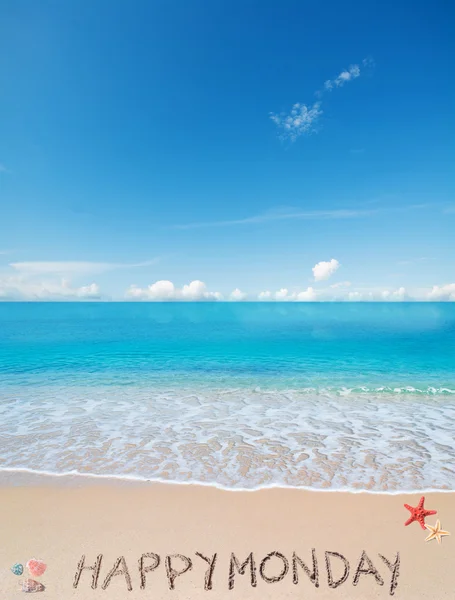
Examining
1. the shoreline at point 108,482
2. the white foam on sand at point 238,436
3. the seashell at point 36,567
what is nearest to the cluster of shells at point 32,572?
the seashell at point 36,567

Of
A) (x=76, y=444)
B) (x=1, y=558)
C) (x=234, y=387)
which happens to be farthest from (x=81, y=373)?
(x=1, y=558)

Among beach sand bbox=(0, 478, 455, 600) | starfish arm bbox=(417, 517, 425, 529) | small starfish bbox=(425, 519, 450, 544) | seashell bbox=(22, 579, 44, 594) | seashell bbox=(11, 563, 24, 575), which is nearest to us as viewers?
seashell bbox=(22, 579, 44, 594)

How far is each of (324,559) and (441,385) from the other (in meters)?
17.6

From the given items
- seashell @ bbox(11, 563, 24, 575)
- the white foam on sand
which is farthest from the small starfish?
seashell @ bbox(11, 563, 24, 575)

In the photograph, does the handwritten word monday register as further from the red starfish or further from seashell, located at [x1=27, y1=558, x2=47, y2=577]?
the red starfish

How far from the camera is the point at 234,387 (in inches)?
771

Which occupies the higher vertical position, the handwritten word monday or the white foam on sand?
the handwritten word monday

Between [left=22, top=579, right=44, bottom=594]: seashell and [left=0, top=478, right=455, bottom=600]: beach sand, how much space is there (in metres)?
0.11

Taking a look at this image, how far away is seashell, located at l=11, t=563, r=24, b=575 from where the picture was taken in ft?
18.9

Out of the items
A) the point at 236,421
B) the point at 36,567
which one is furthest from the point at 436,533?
the point at 236,421

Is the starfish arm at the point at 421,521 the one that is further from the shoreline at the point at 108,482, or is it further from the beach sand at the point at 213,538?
the shoreline at the point at 108,482

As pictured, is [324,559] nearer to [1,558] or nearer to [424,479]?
[424,479]

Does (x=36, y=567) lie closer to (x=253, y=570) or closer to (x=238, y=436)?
(x=253, y=570)

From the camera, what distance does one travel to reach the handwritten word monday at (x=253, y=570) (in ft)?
18.4
